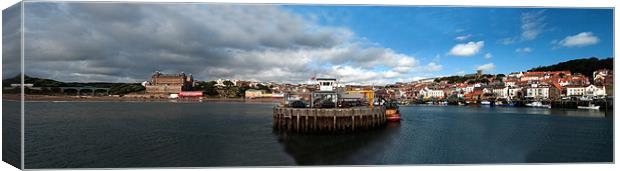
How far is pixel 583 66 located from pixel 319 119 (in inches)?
297

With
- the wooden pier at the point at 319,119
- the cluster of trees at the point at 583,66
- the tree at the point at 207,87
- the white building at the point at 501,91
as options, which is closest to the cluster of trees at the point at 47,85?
the tree at the point at 207,87

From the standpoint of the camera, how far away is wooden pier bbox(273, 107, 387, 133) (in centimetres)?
1402

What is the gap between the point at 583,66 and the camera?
10289mm

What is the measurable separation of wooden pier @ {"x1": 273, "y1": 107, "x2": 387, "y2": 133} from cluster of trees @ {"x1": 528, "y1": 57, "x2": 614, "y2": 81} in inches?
232

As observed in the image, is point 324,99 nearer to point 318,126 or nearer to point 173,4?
point 318,126

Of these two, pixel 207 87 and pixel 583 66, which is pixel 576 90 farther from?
pixel 207 87

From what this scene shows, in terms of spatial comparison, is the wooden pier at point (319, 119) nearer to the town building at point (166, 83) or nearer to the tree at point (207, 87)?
the tree at point (207, 87)

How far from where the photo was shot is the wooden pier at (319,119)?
14.0 meters

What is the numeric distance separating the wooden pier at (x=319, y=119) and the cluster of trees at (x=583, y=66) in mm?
5895

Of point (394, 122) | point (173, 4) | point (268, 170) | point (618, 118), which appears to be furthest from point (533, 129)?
point (173, 4)

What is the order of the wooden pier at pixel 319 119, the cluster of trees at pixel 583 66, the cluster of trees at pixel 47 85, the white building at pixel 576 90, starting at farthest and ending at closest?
the wooden pier at pixel 319 119, the white building at pixel 576 90, the cluster of trees at pixel 583 66, the cluster of trees at pixel 47 85

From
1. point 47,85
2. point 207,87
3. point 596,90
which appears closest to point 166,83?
point 207,87

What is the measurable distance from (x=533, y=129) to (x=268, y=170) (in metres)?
12.7

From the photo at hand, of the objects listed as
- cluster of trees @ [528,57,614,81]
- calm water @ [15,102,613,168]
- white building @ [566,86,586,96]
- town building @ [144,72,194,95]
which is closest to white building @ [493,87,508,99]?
white building @ [566,86,586,96]
